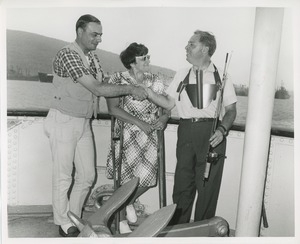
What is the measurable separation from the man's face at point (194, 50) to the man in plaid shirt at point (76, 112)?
15 centimetres

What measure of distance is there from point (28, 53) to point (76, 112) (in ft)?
0.61

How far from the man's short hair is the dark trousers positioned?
0.20 m

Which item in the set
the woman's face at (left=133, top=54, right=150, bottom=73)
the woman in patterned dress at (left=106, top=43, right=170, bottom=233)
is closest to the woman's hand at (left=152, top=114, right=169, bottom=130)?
the woman in patterned dress at (left=106, top=43, right=170, bottom=233)

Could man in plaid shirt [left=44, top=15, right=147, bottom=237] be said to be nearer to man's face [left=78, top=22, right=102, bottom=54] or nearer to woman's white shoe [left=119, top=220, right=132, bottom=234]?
man's face [left=78, top=22, right=102, bottom=54]

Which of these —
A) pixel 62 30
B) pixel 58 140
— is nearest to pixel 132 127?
pixel 58 140

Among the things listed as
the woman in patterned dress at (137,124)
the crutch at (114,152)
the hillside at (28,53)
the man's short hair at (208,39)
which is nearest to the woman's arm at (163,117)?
the woman in patterned dress at (137,124)

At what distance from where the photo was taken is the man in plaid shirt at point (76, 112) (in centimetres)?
107

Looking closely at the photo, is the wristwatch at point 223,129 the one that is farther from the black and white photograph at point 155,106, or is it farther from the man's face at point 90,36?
the man's face at point 90,36

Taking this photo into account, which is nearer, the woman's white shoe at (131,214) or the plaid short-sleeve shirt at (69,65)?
the plaid short-sleeve shirt at (69,65)

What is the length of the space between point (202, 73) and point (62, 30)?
37cm

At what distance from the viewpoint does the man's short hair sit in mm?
1064

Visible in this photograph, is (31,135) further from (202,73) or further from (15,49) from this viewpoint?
(202,73)

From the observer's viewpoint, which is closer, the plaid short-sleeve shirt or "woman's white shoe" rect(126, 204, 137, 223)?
the plaid short-sleeve shirt

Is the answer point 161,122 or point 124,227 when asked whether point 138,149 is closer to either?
point 161,122
